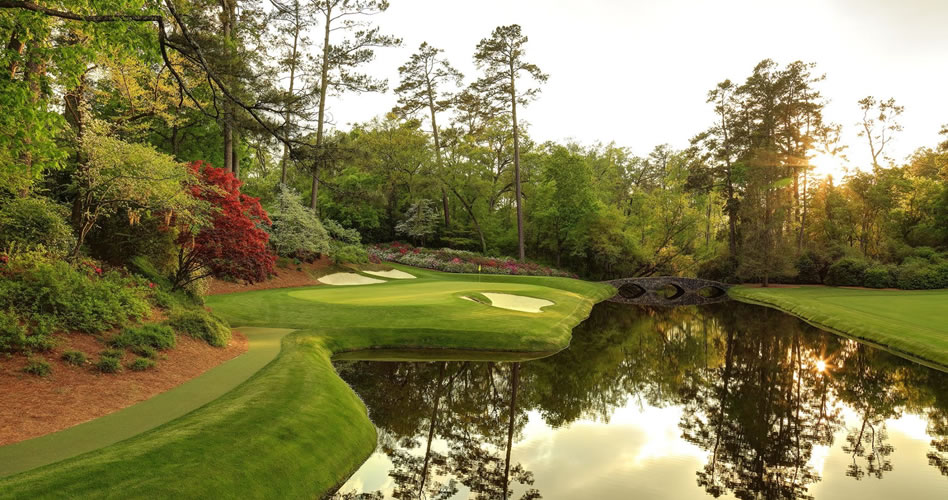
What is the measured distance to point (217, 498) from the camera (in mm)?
→ 6332

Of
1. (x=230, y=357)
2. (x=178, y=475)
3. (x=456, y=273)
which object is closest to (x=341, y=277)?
(x=456, y=273)

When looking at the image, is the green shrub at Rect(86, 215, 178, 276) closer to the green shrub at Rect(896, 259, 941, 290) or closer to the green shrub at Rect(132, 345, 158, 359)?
the green shrub at Rect(132, 345, 158, 359)

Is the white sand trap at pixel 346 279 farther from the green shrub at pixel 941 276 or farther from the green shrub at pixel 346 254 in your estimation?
the green shrub at pixel 941 276

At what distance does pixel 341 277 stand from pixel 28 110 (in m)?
24.5

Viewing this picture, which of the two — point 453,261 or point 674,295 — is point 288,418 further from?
point 674,295

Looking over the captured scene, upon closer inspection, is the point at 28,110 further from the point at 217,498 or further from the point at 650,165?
the point at 650,165

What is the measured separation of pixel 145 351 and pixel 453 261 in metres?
30.6

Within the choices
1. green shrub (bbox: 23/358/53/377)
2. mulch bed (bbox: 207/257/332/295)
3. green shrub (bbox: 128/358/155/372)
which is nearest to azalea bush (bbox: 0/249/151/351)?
green shrub (bbox: 23/358/53/377)

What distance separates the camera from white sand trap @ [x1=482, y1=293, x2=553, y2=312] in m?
23.9

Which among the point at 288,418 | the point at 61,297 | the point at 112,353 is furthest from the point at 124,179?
the point at 288,418

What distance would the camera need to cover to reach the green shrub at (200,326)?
12.8 meters

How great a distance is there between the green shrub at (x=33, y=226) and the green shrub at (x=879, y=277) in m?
49.0

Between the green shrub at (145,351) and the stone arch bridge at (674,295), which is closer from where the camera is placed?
the green shrub at (145,351)

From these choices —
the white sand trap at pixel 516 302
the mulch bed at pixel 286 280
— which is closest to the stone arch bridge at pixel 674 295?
the white sand trap at pixel 516 302
